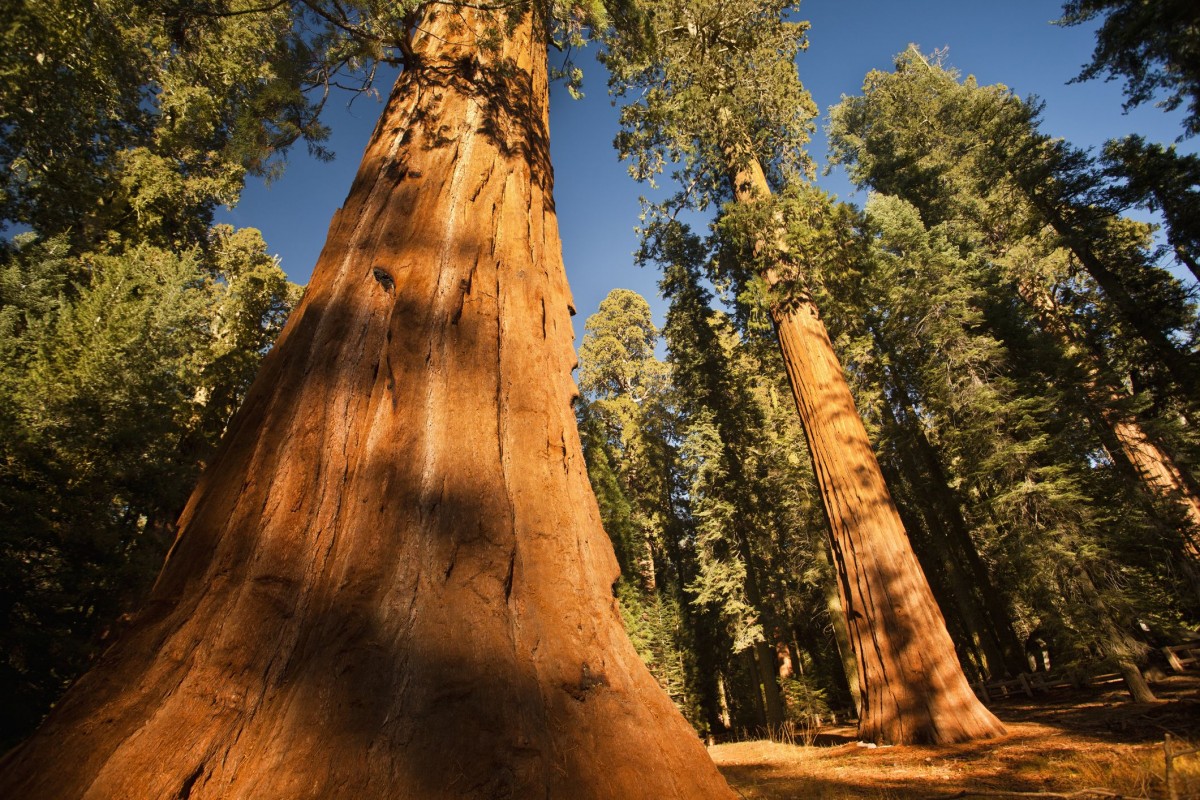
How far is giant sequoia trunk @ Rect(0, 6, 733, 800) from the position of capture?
1160 mm

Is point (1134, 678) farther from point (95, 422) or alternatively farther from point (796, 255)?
point (95, 422)

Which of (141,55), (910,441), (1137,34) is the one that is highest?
(141,55)

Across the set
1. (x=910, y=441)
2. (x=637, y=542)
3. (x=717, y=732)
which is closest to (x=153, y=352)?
(x=637, y=542)

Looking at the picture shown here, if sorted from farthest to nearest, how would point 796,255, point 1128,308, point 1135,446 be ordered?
point 1128,308
point 1135,446
point 796,255

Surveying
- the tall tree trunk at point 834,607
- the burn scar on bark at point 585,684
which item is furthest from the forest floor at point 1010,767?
the tall tree trunk at point 834,607

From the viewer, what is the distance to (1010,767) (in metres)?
3.44

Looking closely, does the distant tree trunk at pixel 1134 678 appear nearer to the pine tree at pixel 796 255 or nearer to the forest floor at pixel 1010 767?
the forest floor at pixel 1010 767

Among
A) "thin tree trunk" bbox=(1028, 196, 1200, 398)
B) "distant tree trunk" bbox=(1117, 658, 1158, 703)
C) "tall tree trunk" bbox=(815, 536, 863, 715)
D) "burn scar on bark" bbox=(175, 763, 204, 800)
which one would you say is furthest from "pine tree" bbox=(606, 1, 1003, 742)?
"thin tree trunk" bbox=(1028, 196, 1200, 398)

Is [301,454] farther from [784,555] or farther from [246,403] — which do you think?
[784,555]

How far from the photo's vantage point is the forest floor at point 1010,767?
250cm

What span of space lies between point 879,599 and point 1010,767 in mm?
1996

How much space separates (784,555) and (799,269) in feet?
43.3

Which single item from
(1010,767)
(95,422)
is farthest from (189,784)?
(95,422)

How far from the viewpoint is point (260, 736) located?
3.91ft
